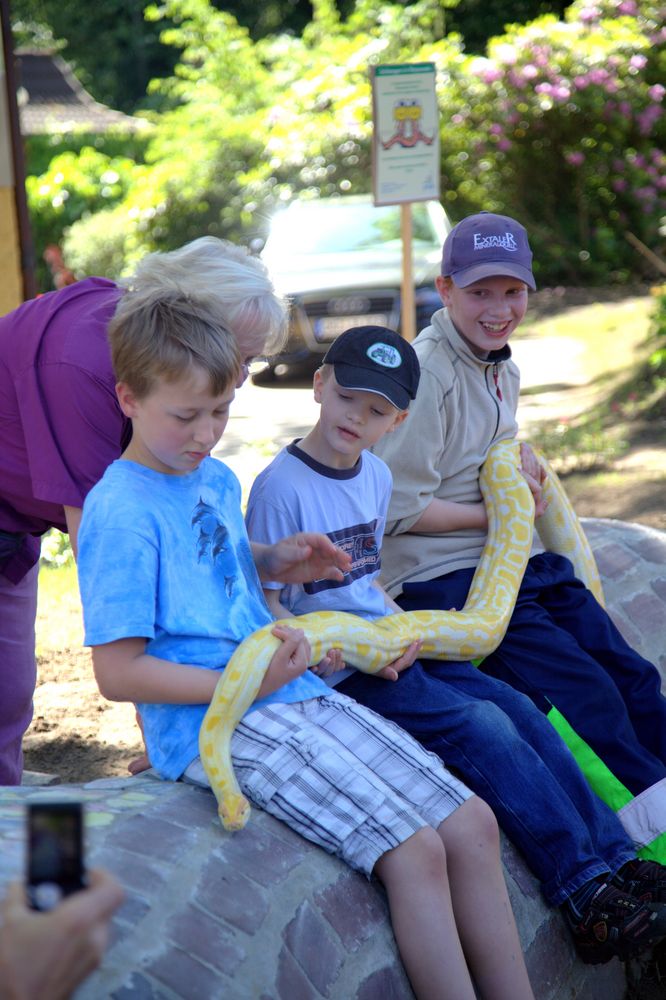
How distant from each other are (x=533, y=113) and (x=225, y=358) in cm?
1627

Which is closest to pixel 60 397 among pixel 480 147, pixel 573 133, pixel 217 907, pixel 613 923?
pixel 217 907

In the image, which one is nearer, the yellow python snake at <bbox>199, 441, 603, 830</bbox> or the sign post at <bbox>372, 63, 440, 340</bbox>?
the yellow python snake at <bbox>199, 441, 603, 830</bbox>

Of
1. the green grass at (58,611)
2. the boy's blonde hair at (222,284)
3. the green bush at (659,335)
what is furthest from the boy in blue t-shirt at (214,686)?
the green bush at (659,335)

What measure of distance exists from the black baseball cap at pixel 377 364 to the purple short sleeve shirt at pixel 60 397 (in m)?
0.58

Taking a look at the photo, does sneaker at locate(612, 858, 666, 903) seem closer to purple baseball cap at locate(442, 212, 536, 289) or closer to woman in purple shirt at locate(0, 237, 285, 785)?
woman in purple shirt at locate(0, 237, 285, 785)

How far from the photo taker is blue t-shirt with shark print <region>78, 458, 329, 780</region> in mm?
2334

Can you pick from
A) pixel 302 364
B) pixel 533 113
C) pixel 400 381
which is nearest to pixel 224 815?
pixel 400 381

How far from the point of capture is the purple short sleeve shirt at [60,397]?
2789 millimetres

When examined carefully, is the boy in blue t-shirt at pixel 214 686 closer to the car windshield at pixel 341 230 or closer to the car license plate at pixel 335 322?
the car license plate at pixel 335 322

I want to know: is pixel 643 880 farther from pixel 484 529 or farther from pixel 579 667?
pixel 484 529

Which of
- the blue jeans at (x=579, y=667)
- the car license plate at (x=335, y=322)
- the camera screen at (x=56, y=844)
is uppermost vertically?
the camera screen at (x=56, y=844)

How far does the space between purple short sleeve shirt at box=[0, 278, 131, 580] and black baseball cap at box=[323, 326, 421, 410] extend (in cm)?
58

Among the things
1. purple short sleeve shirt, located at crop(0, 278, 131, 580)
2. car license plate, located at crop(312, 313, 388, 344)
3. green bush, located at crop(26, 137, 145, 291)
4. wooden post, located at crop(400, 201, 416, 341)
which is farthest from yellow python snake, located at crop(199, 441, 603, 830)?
green bush, located at crop(26, 137, 145, 291)

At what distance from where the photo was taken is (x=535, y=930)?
9.04 feet
